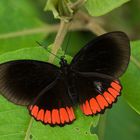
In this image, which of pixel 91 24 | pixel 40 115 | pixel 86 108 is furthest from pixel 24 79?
pixel 91 24

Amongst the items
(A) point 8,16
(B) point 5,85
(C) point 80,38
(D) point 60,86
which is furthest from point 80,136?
(C) point 80,38

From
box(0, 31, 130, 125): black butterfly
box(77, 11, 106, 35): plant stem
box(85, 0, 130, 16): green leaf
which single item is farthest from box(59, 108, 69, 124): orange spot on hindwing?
box(77, 11, 106, 35): plant stem

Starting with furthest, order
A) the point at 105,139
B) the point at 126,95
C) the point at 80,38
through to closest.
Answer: the point at 80,38, the point at 105,139, the point at 126,95

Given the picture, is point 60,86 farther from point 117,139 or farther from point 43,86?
point 117,139

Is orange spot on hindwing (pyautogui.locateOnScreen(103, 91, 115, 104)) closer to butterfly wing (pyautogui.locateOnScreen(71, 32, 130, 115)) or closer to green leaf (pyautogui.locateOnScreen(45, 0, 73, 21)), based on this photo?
butterfly wing (pyautogui.locateOnScreen(71, 32, 130, 115))

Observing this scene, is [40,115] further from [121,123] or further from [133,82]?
[121,123]

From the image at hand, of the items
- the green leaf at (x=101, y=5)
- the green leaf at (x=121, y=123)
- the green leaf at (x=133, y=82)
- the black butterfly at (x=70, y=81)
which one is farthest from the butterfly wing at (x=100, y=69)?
the green leaf at (x=121, y=123)

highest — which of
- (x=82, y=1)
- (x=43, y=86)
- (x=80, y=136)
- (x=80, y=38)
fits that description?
(x=82, y=1)
